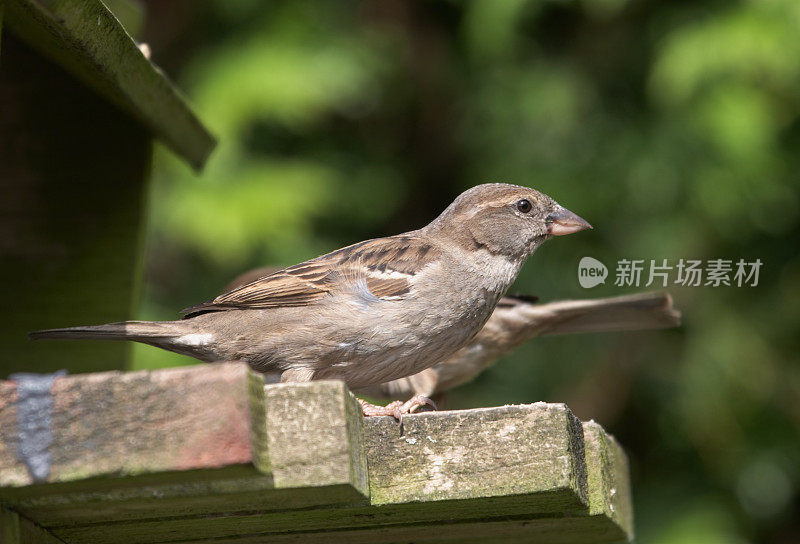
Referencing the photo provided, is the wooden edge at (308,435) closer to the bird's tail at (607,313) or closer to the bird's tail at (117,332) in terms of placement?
the bird's tail at (117,332)

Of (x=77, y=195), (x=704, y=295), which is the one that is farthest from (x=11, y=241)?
(x=704, y=295)

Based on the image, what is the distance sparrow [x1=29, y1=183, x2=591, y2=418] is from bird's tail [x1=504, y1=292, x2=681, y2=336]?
48cm

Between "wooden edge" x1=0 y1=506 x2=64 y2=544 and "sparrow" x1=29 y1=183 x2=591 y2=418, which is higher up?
"sparrow" x1=29 y1=183 x2=591 y2=418

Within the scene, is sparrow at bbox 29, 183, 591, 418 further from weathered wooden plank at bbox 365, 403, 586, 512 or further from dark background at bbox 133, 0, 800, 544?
dark background at bbox 133, 0, 800, 544

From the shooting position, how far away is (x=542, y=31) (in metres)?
4.07

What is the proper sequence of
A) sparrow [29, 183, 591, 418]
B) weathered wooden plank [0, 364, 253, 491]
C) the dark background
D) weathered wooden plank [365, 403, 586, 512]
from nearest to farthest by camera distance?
weathered wooden plank [0, 364, 253, 491] → weathered wooden plank [365, 403, 586, 512] → sparrow [29, 183, 591, 418] → the dark background

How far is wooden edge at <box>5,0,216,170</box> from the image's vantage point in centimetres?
151

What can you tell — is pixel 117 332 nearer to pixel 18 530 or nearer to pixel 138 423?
pixel 18 530

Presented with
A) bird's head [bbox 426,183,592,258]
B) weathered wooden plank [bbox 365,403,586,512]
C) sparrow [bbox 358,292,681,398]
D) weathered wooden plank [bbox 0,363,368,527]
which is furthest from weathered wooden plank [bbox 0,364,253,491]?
sparrow [bbox 358,292,681,398]

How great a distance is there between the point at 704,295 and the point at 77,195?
2315mm

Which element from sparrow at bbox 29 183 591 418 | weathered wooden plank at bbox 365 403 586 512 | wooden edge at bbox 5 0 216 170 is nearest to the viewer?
weathered wooden plank at bbox 365 403 586 512

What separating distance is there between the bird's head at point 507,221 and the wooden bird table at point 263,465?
60 cm

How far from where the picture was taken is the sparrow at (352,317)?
1902 mm

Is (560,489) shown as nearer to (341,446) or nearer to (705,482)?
(341,446)
